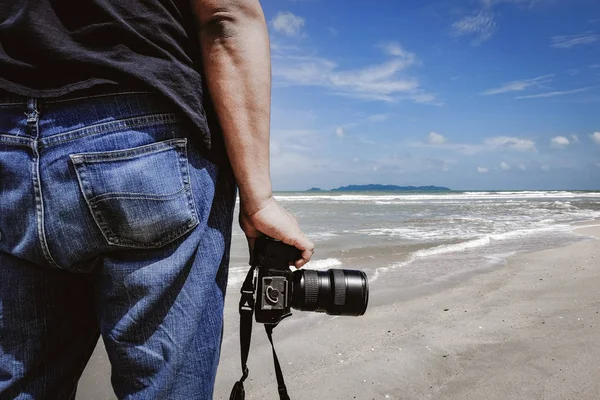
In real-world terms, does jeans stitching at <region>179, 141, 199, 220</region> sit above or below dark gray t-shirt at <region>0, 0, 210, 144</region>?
below

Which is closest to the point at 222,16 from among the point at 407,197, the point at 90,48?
the point at 90,48

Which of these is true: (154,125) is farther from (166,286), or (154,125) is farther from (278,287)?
(278,287)

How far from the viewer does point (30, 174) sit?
0.81 meters

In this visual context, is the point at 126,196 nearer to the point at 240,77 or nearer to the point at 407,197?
the point at 240,77

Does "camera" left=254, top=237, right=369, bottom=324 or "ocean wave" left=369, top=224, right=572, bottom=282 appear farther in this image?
"ocean wave" left=369, top=224, right=572, bottom=282

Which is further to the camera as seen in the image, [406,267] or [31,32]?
[406,267]

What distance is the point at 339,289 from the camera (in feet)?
4.18

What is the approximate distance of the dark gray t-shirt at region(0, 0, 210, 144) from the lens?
0.82 m

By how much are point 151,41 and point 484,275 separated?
4.73m

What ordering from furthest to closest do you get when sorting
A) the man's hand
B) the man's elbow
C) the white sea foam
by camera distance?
the white sea foam → the man's hand → the man's elbow

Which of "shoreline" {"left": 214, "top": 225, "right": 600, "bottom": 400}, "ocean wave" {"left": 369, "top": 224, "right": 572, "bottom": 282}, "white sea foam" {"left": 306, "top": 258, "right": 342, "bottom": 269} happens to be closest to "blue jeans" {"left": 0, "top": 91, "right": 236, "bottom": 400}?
"shoreline" {"left": 214, "top": 225, "right": 600, "bottom": 400}

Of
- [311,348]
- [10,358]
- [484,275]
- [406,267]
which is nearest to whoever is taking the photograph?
[10,358]

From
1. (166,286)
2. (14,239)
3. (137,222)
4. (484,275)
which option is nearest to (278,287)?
(166,286)

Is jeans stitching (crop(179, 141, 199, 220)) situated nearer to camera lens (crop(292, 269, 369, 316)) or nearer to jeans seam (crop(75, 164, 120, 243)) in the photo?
jeans seam (crop(75, 164, 120, 243))
